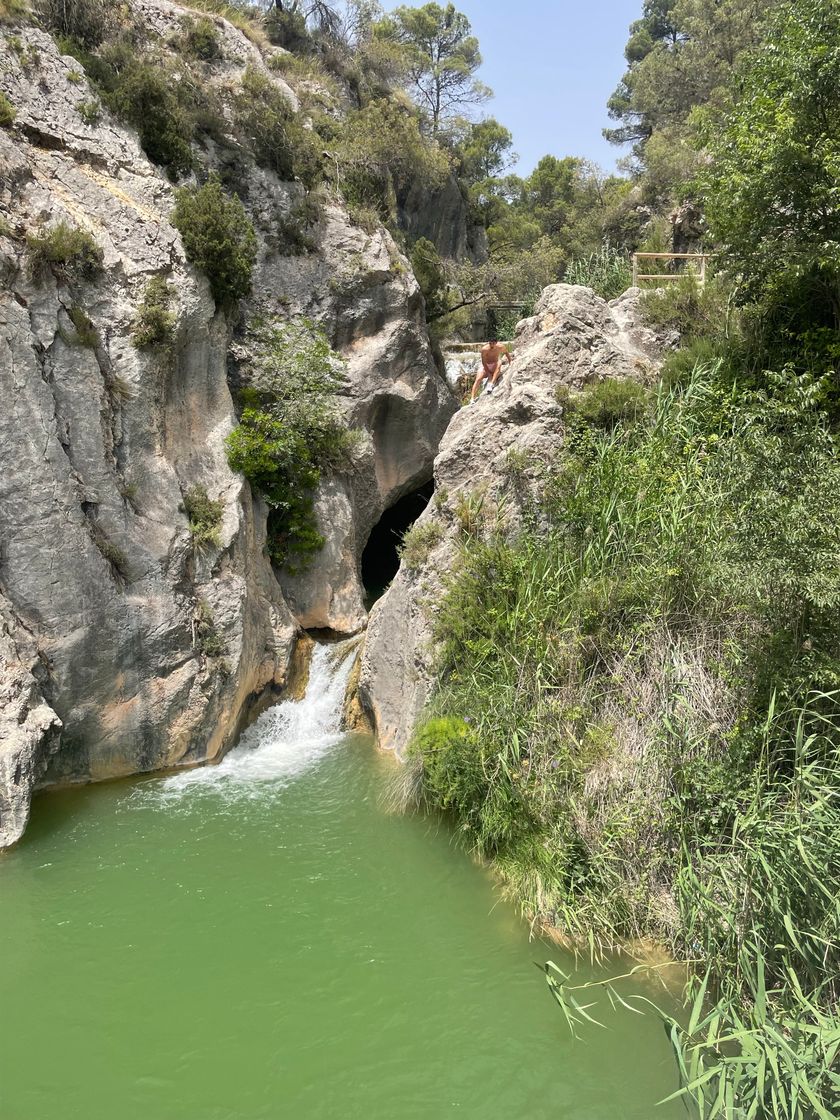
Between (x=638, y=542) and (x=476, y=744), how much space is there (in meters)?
3.05

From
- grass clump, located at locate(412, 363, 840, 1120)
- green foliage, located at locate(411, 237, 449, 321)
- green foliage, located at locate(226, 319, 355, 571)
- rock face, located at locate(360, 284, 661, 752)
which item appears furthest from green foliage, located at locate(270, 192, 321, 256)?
grass clump, located at locate(412, 363, 840, 1120)

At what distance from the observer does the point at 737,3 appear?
30844mm

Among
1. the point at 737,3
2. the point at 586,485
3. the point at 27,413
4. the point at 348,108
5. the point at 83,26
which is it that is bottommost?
the point at 586,485

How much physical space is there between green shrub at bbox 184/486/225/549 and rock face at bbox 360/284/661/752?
2.97 metres

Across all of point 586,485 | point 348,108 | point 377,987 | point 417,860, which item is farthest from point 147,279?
point 348,108

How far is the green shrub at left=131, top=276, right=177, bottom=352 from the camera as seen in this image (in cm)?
1149

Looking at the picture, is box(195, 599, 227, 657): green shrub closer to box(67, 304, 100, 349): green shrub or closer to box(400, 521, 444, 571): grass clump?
box(400, 521, 444, 571): grass clump

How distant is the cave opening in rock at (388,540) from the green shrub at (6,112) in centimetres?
1083

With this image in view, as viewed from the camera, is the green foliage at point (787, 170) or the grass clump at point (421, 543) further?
the grass clump at point (421, 543)

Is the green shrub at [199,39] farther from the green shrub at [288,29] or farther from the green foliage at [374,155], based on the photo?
the green shrub at [288,29]

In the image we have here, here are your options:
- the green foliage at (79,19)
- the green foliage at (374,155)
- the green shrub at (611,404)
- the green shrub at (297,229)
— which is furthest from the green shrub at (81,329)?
the green foliage at (374,155)

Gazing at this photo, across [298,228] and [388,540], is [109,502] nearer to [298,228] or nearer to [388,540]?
[298,228]

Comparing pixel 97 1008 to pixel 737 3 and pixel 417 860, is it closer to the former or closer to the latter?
pixel 417 860

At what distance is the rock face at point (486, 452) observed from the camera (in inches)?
424
